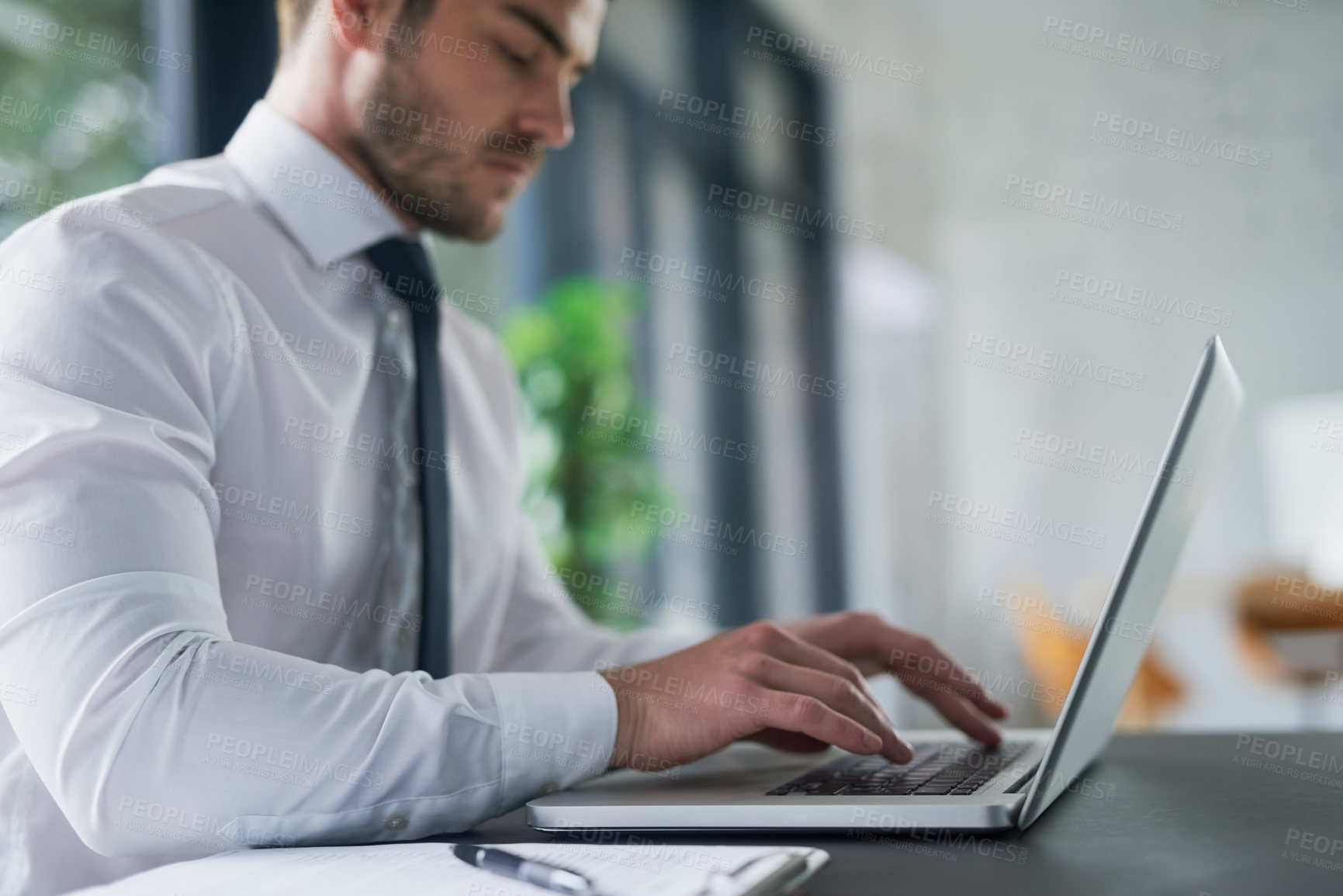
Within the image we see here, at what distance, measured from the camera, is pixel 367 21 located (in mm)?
1273

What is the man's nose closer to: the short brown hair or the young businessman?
the young businessman

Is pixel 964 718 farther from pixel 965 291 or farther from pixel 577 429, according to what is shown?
pixel 965 291

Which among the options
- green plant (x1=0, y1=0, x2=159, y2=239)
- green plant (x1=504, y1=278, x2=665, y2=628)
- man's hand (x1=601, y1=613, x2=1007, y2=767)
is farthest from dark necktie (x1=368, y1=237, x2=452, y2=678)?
green plant (x1=504, y1=278, x2=665, y2=628)

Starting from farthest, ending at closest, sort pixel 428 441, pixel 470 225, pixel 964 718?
pixel 470 225
pixel 428 441
pixel 964 718

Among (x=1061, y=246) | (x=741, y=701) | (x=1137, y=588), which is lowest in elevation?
(x=741, y=701)

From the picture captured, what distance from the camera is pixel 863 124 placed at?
623cm

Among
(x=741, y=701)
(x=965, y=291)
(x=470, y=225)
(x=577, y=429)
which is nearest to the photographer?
(x=741, y=701)

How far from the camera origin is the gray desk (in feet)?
1.79

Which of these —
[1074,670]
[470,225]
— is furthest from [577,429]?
[1074,670]

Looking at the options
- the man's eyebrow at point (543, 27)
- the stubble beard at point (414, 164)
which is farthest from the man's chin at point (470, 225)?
the man's eyebrow at point (543, 27)

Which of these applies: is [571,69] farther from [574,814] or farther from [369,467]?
[574,814]

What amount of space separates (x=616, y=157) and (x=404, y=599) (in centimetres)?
331

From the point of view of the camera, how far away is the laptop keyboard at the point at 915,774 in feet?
2.36

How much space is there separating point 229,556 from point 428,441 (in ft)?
0.76
